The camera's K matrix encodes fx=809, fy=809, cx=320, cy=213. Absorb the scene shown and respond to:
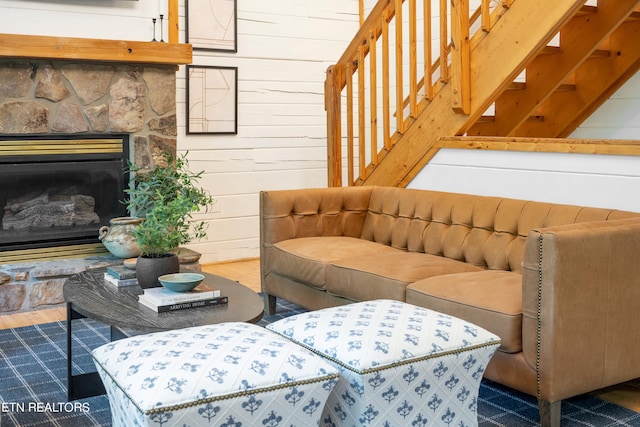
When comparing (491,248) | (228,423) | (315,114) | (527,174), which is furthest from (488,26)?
(228,423)

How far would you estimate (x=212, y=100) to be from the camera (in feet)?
19.5

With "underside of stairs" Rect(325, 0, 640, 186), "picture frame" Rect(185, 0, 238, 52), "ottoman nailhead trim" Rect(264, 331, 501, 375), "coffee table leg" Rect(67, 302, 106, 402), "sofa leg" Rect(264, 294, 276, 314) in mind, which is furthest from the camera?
"picture frame" Rect(185, 0, 238, 52)

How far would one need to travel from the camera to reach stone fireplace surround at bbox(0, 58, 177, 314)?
461 centimetres

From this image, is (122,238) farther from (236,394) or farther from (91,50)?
(236,394)

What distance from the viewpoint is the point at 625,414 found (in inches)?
117

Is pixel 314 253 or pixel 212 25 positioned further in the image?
pixel 212 25

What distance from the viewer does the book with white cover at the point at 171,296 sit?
9.62 ft

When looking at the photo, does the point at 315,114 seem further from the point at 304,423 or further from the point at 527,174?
the point at 304,423

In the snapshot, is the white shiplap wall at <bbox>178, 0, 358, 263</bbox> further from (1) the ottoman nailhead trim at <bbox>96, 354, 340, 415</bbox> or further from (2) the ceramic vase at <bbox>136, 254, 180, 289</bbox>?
(1) the ottoman nailhead trim at <bbox>96, 354, 340, 415</bbox>

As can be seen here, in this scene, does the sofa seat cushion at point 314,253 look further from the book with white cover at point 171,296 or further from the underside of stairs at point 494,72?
the book with white cover at point 171,296

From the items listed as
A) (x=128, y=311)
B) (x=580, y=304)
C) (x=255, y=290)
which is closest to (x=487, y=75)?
(x=580, y=304)

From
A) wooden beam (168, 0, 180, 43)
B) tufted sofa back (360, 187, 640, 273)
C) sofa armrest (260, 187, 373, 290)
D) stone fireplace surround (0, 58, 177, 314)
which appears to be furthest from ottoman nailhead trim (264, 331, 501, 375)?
wooden beam (168, 0, 180, 43)

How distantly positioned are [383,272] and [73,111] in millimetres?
2303

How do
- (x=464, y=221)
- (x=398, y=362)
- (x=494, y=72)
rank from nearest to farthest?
(x=398, y=362)
(x=464, y=221)
(x=494, y=72)
